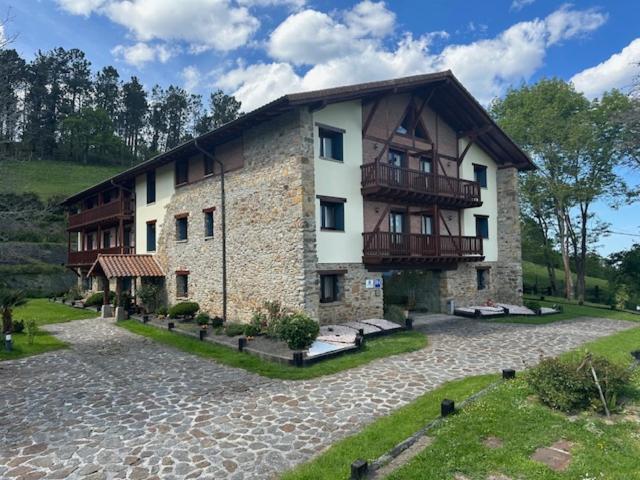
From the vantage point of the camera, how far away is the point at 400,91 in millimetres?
18844

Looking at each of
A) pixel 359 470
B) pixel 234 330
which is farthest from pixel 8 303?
pixel 359 470

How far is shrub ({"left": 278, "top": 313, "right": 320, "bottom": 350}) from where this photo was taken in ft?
42.8

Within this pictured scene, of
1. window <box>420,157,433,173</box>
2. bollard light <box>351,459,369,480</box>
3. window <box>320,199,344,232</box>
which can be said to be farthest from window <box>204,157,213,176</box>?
bollard light <box>351,459,369,480</box>

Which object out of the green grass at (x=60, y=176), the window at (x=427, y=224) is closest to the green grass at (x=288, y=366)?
the window at (x=427, y=224)

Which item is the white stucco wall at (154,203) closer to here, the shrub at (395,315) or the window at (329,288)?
the window at (329,288)

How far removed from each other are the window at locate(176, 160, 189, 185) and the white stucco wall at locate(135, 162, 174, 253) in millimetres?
612

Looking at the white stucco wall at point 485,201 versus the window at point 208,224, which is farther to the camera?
the white stucco wall at point 485,201

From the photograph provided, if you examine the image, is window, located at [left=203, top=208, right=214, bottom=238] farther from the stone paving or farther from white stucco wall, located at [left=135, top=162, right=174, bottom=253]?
the stone paving

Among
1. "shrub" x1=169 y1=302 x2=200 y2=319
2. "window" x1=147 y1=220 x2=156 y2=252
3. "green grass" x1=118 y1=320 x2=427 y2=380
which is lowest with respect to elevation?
"green grass" x1=118 y1=320 x2=427 y2=380

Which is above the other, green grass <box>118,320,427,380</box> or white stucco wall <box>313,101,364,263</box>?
white stucco wall <box>313,101,364,263</box>

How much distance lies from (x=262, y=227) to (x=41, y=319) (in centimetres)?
1455

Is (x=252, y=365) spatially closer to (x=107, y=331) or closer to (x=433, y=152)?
(x=107, y=331)

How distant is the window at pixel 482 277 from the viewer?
24234mm

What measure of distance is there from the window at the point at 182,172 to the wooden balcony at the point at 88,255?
7462 mm
